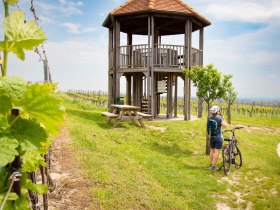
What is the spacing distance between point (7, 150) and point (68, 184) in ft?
14.6

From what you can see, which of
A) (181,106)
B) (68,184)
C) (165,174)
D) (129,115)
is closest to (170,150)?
(165,174)

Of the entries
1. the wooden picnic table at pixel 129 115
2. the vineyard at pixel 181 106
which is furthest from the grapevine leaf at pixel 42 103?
the vineyard at pixel 181 106

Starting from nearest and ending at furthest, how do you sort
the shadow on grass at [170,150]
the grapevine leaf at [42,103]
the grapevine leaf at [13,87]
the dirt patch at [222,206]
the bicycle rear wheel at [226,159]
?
1. the grapevine leaf at [13,87]
2. the grapevine leaf at [42,103]
3. the dirt patch at [222,206]
4. the bicycle rear wheel at [226,159]
5. the shadow on grass at [170,150]

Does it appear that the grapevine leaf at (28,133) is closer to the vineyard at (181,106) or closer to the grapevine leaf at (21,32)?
the grapevine leaf at (21,32)

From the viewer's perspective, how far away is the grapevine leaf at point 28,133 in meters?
0.95

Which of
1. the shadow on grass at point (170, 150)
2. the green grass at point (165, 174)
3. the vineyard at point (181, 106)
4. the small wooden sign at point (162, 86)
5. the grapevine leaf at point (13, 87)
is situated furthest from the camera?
the vineyard at point (181, 106)

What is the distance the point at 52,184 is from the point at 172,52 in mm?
12440

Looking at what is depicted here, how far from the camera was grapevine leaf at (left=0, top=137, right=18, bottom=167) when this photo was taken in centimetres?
84

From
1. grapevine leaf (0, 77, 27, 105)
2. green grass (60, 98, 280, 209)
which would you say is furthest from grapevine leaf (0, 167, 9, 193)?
green grass (60, 98, 280, 209)

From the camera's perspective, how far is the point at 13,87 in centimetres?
82

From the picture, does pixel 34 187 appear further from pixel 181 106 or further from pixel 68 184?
pixel 181 106

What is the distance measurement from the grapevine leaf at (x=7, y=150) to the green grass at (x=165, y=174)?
4023mm

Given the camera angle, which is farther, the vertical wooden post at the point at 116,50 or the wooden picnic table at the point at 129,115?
the vertical wooden post at the point at 116,50

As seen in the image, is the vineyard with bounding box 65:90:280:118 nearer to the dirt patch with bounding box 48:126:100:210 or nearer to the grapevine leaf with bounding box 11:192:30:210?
the dirt patch with bounding box 48:126:100:210
